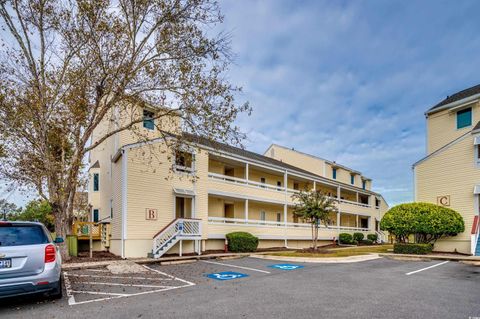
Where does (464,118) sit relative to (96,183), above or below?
above

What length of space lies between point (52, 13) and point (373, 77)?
1584 cm

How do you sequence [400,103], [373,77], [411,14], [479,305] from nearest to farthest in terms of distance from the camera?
[479,305], [411,14], [373,77], [400,103]

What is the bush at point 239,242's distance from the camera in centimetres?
2095

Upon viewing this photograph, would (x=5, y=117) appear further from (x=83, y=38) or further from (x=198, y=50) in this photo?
(x=198, y=50)

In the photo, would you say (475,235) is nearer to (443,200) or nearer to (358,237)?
(443,200)

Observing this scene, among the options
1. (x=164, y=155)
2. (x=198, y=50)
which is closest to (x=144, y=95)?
(x=198, y=50)

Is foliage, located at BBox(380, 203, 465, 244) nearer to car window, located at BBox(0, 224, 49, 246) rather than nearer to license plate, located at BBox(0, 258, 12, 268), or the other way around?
car window, located at BBox(0, 224, 49, 246)

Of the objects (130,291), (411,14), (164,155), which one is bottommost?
(130,291)

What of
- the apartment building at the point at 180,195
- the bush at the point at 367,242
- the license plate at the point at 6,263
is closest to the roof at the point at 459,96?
the apartment building at the point at 180,195

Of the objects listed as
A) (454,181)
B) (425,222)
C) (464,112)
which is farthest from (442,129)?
(425,222)

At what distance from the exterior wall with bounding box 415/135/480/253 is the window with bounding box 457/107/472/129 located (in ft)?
9.44

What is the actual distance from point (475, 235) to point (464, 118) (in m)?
8.54

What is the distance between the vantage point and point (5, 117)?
13672 millimetres

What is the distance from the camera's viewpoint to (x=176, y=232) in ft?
59.6
